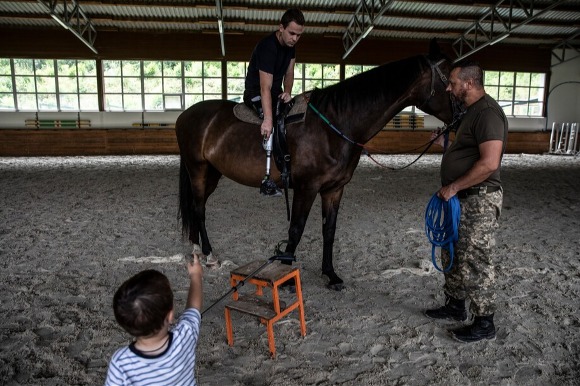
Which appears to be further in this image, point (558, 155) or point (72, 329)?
point (558, 155)

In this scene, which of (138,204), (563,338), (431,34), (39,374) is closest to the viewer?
(39,374)

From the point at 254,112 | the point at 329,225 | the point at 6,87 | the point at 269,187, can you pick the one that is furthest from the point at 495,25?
the point at 6,87

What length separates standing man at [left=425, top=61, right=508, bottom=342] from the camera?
230 cm

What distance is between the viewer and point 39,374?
7.13 feet

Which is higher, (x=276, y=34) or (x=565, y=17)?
(x=565, y=17)

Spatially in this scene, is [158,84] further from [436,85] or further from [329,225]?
[436,85]

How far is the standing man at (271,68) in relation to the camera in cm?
311

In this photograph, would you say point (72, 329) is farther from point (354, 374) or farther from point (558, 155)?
point (558, 155)

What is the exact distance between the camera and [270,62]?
3211 mm

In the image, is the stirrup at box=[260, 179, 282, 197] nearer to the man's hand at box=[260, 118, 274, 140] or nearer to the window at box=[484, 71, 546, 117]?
the man's hand at box=[260, 118, 274, 140]

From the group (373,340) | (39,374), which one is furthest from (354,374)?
(39,374)

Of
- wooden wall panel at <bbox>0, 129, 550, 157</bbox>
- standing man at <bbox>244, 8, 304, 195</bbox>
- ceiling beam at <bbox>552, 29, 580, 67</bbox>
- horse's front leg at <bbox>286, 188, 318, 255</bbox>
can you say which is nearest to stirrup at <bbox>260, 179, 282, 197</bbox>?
standing man at <bbox>244, 8, 304, 195</bbox>

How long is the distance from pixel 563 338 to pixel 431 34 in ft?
50.2

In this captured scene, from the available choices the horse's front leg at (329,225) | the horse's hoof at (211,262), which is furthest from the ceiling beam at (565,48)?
the horse's hoof at (211,262)
